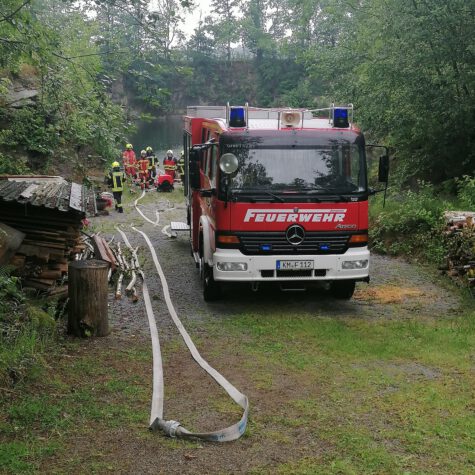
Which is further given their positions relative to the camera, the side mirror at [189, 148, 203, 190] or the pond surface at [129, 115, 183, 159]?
the pond surface at [129, 115, 183, 159]

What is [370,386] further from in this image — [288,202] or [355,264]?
[288,202]

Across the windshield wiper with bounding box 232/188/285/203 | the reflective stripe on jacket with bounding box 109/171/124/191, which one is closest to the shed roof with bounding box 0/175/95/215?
the windshield wiper with bounding box 232/188/285/203

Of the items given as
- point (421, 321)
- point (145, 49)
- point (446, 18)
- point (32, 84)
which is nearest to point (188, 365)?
point (421, 321)

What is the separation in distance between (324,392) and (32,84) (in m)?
16.5

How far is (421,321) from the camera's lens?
820cm

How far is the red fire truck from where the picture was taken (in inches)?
327

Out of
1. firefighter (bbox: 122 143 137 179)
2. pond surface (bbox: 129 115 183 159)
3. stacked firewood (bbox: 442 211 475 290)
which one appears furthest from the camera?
pond surface (bbox: 129 115 183 159)

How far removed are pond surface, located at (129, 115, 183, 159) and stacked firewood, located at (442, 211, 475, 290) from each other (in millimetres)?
36767

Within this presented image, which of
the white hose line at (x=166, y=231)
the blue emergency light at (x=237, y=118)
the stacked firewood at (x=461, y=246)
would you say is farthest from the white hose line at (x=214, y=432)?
the white hose line at (x=166, y=231)

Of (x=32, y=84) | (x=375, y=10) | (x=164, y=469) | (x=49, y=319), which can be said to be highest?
(x=375, y=10)

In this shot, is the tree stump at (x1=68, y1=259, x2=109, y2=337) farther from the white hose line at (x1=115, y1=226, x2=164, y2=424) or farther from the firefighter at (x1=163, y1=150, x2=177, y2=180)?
the firefighter at (x1=163, y1=150, x2=177, y2=180)

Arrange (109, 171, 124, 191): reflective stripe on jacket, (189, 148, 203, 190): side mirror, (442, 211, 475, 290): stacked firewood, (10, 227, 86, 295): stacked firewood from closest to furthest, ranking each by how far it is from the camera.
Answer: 1. (10, 227, 86, 295): stacked firewood
2. (189, 148, 203, 190): side mirror
3. (442, 211, 475, 290): stacked firewood
4. (109, 171, 124, 191): reflective stripe on jacket

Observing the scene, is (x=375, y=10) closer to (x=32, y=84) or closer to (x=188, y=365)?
(x=32, y=84)

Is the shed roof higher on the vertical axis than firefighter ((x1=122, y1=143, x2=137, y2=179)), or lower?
lower
